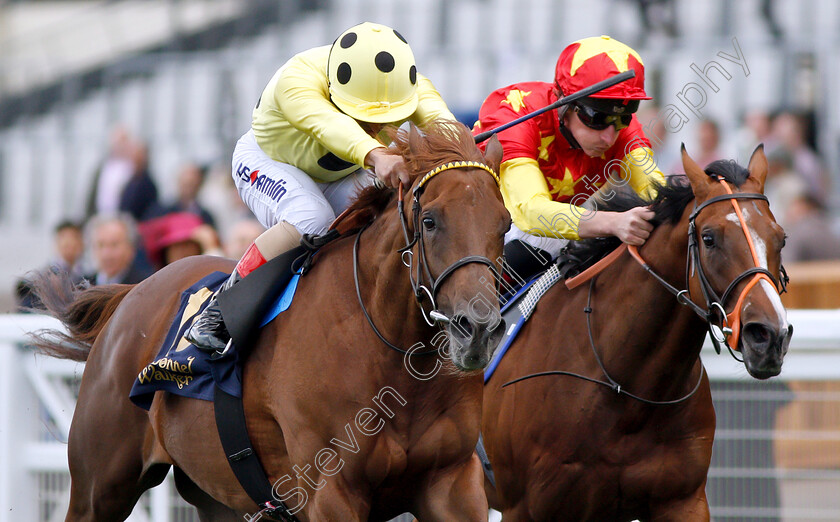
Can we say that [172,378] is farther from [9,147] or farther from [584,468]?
[9,147]

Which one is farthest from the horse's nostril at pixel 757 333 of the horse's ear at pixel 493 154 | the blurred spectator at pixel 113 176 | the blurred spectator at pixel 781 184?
the blurred spectator at pixel 113 176

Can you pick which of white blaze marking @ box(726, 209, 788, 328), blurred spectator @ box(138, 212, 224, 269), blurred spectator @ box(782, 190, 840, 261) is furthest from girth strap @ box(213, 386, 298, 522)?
blurred spectator @ box(782, 190, 840, 261)

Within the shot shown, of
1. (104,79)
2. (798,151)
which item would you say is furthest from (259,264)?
(104,79)

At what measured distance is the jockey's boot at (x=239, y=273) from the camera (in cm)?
392

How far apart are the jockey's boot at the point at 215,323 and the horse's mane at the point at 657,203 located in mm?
1185

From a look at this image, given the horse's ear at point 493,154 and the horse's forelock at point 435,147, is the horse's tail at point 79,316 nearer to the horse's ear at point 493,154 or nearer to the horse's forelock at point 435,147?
the horse's forelock at point 435,147

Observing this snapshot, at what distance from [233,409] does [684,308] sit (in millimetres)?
1583

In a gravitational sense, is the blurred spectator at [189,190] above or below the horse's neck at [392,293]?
below

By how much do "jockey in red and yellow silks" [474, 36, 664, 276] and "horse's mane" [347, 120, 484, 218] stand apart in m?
0.67

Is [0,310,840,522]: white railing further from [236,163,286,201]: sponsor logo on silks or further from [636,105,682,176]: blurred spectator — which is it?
[636,105,682,176]: blurred spectator

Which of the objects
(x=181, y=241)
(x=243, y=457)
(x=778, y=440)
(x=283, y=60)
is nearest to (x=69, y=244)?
(x=181, y=241)

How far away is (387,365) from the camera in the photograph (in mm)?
3471

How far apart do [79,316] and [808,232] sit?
466cm

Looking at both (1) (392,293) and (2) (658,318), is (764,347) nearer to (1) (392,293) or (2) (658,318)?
(2) (658,318)
